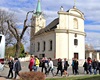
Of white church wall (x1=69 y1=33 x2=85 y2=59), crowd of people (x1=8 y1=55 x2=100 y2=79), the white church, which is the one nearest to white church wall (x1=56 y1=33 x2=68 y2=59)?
the white church

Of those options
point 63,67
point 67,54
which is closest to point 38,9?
point 67,54

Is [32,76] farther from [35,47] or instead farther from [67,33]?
[35,47]

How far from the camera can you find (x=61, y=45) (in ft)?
173

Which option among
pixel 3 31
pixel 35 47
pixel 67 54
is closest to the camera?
pixel 3 31

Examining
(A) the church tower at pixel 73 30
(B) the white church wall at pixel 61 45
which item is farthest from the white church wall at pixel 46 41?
(A) the church tower at pixel 73 30

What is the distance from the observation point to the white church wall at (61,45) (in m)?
52.7

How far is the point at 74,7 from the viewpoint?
56562 mm

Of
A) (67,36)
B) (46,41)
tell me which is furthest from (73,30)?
(46,41)

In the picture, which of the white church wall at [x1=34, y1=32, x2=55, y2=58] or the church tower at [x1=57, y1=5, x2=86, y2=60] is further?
the white church wall at [x1=34, y1=32, x2=55, y2=58]

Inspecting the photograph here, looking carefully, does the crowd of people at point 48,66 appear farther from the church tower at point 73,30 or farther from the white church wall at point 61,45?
the church tower at point 73,30

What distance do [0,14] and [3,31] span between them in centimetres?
325

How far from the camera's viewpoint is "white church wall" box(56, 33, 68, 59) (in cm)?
5273

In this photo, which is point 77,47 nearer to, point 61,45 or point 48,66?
point 61,45

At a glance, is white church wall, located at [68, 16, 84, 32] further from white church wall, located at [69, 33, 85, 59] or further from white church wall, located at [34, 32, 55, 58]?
white church wall, located at [34, 32, 55, 58]
